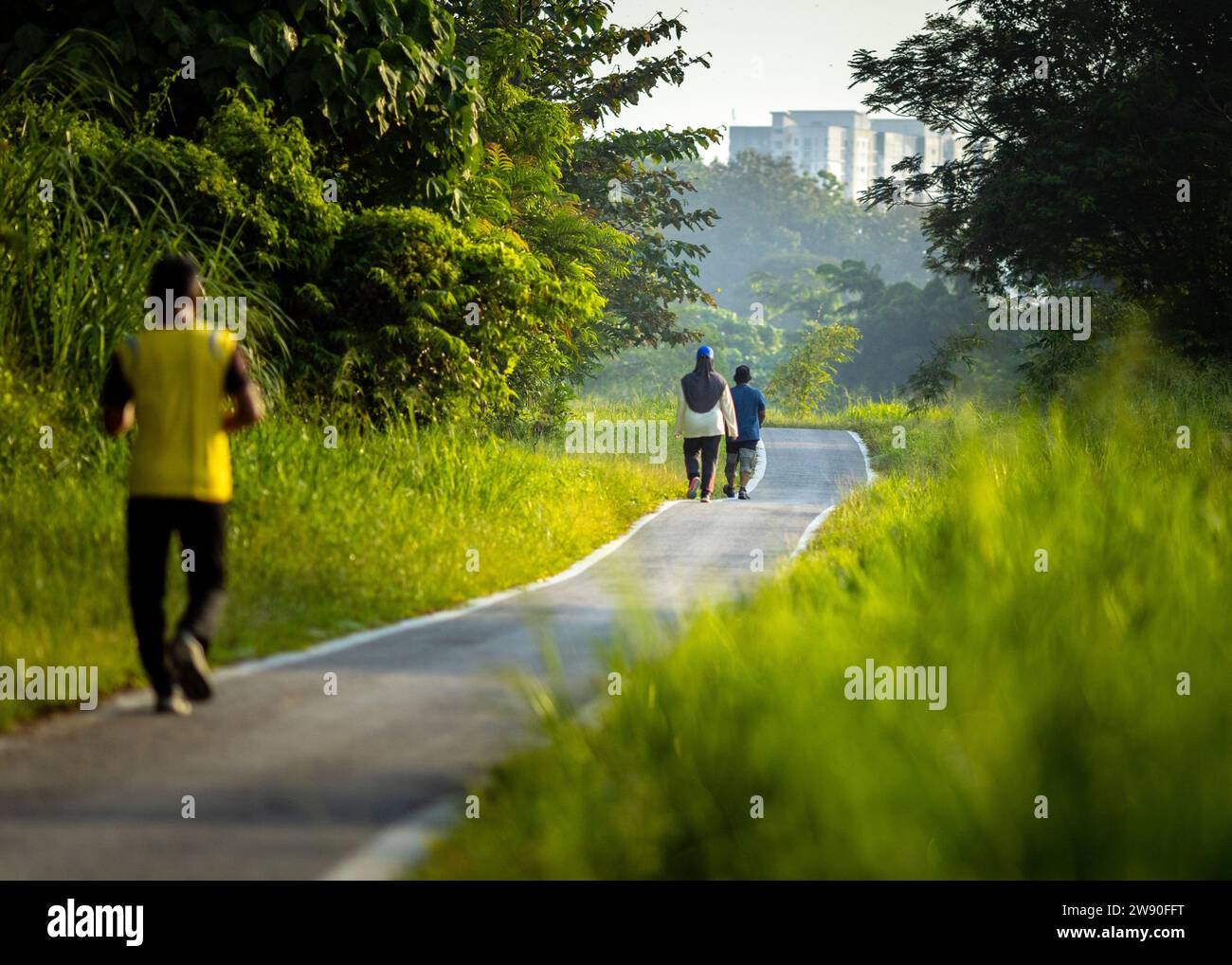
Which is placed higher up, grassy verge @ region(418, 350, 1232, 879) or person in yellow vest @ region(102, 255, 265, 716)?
person in yellow vest @ region(102, 255, 265, 716)

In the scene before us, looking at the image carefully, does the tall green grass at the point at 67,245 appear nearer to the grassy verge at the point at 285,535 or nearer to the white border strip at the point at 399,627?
the grassy verge at the point at 285,535

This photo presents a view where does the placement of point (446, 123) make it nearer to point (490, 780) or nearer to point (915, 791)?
point (490, 780)

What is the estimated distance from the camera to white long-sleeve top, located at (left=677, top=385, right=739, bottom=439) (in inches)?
793

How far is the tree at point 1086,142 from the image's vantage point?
27688 millimetres

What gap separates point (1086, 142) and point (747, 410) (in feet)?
40.1

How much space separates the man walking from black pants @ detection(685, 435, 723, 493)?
2.87 feet

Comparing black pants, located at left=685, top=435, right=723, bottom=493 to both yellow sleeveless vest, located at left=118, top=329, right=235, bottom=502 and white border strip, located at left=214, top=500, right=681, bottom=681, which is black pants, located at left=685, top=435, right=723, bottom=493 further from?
yellow sleeveless vest, located at left=118, top=329, right=235, bottom=502

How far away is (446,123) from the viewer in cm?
1717

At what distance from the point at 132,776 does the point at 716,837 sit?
2.69 metres

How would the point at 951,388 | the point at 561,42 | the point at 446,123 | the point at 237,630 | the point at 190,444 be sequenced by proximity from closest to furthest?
the point at 190,444, the point at 237,630, the point at 446,123, the point at 561,42, the point at 951,388

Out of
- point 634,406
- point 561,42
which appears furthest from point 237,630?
point 634,406

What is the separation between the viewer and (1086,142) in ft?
94.4

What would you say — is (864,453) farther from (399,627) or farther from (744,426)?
(399,627)

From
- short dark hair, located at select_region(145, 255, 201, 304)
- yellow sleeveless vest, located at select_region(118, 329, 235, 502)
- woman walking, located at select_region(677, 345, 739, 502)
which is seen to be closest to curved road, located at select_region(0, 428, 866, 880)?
yellow sleeveless vest, located at select_region(118, 329, 235, 502)
